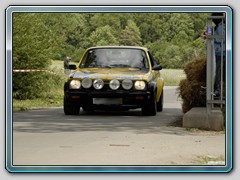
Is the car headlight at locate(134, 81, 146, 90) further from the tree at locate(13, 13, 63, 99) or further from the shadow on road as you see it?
the tree at locate(13, 13, 63, 99)

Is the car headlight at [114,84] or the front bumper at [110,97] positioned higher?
the car headlight at [114,84]

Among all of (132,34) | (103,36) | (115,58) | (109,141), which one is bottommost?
(109,141)

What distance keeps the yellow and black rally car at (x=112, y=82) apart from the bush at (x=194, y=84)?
101cm

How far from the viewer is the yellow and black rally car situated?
13742 millimetres

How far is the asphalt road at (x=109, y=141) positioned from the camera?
773 cm

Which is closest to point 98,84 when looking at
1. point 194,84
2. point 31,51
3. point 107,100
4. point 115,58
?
point 107,100

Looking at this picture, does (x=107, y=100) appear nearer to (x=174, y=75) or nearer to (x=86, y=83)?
(x=86, y=83)

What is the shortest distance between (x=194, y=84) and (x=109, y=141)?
336cm

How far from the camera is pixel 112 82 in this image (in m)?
13.7

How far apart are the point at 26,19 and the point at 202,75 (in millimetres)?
6671

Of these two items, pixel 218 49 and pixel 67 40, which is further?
pixel 67 40

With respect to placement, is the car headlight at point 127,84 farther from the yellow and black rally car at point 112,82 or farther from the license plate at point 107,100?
the license plate at point 107,100

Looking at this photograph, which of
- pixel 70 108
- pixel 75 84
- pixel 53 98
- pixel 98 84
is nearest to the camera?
pixel 98 84

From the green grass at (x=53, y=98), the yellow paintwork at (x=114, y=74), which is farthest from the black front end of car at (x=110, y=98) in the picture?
the green grass at (x=53, y=98)
